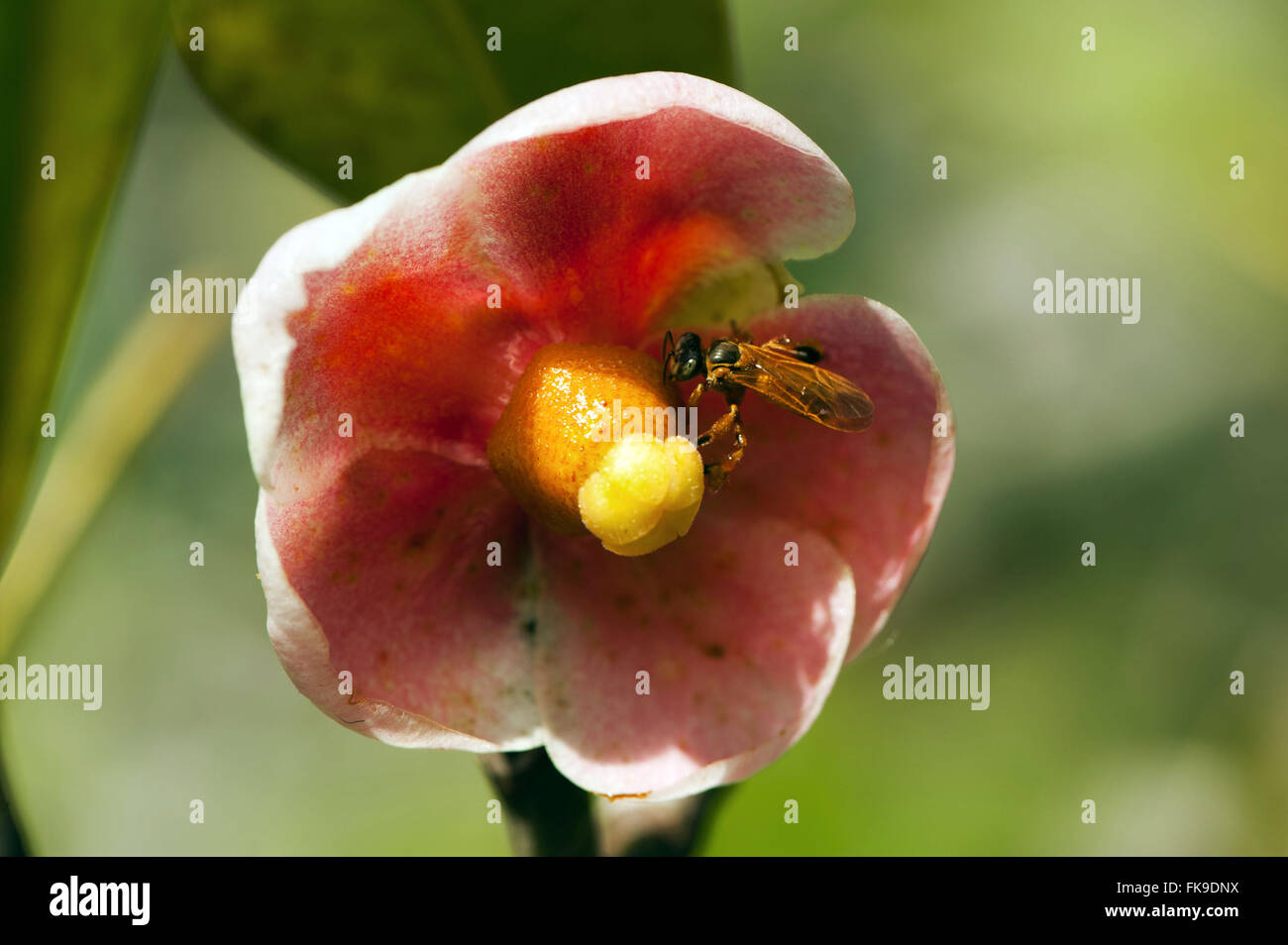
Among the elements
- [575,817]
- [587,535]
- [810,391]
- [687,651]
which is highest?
[810,391]

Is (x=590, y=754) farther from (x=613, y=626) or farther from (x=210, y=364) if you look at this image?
(x=210, y=364)

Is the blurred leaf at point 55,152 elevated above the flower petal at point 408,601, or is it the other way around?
the blurred leaf at point 55,152

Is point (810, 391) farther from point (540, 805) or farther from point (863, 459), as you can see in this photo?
point (540, 805)

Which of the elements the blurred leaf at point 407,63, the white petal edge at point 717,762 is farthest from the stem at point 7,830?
the blurred leaf at point 407,63

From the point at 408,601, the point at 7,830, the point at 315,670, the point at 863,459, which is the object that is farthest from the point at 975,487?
the point at 7,830

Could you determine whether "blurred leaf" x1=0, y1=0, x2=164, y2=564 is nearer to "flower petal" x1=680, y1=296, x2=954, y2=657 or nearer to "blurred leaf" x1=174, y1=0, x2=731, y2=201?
"blurred leaf" x1=174, y1=0, x2=731, y2=201

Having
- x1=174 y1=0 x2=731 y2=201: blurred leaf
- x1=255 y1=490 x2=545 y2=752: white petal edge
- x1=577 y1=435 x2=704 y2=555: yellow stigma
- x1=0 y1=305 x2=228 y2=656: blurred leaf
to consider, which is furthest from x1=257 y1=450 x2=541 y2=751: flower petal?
x1=0 y1=305 x2=228 y2=656: blurred leaf

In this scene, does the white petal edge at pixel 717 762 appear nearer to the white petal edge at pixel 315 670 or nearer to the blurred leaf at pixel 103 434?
the white petal edge at pixel 315 670
